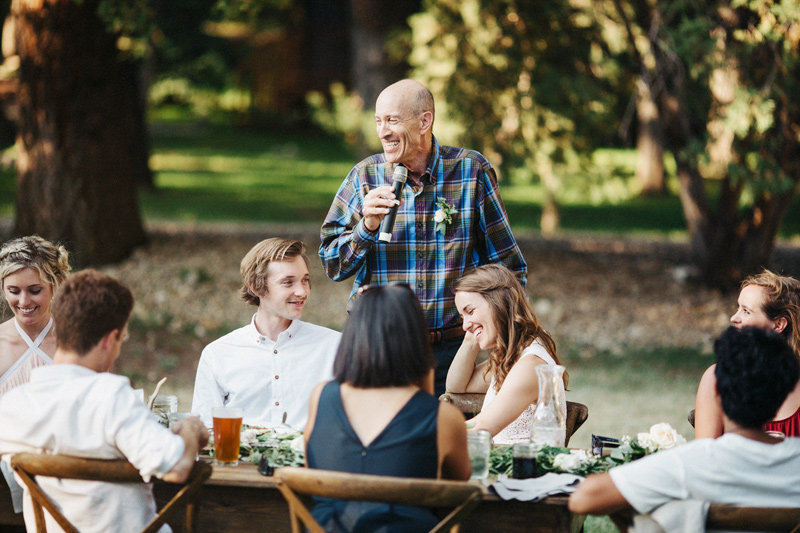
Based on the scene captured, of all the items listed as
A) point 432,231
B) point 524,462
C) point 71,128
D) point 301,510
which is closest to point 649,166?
point 71,128

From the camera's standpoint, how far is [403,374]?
2.88 meters

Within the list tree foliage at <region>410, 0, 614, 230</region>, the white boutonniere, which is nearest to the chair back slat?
the white boutonniere

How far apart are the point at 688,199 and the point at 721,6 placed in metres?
2.53

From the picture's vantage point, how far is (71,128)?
10.5m

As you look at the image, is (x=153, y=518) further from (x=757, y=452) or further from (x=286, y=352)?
(x=757, y=452)

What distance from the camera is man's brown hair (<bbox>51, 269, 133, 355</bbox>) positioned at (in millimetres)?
2844

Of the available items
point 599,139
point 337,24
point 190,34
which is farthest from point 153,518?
point 337,24

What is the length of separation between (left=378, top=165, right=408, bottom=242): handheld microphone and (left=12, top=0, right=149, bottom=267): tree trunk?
7249mm

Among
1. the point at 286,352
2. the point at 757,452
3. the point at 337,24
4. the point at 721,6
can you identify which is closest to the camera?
the point at 757,452

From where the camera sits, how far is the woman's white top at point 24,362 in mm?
4008

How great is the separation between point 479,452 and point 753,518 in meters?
0.91

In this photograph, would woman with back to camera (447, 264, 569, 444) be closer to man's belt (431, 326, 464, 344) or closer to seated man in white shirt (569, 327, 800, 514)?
man's belt (431, 326, 464, 344)

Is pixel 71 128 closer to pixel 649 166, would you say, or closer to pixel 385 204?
pixel 385 204

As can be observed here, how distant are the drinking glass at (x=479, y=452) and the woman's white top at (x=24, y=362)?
209cm
